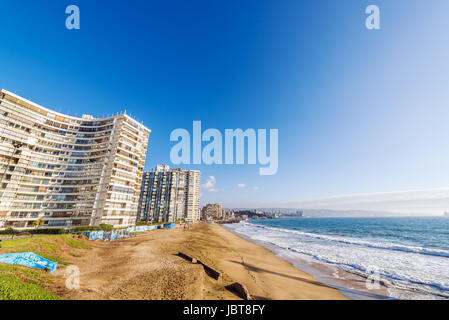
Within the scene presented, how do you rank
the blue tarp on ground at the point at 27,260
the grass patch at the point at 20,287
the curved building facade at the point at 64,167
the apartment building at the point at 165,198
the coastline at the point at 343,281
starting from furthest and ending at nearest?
the apartment building at the point at 165,198 < the curved building facade at the point at 64,167 < the coastline at the point at 343,281 < the blue tarp on ground at the point at 27,260 < the grass patch at the point at 20,287

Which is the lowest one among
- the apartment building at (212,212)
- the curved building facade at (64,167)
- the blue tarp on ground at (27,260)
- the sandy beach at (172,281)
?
the apartment building at (212,212)

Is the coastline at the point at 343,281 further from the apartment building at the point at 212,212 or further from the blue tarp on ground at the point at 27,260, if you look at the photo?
the apartment building at the point at 212,212

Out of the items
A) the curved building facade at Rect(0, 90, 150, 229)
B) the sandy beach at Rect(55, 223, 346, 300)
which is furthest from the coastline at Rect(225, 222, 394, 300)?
the curved building facade at Rect(0, 90, 150, 229)

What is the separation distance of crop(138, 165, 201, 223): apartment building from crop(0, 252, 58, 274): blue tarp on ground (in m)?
84.6

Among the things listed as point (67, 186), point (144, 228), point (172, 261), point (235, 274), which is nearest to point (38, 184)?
point (67, 186)

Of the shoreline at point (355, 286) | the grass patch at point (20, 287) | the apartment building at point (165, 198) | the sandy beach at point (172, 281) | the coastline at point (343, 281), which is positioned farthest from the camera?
the apartment building at point (165, 198)

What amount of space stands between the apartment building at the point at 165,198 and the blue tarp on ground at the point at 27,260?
84622 millimetres

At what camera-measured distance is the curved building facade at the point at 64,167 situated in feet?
122

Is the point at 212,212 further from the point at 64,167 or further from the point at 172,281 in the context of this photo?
the point at 172,281

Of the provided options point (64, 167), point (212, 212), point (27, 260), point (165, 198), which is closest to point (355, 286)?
point (27, 260)

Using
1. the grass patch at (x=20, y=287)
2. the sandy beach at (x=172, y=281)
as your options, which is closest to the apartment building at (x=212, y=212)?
the sandy beach at (x=172, y=281)

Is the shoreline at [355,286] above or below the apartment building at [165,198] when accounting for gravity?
below

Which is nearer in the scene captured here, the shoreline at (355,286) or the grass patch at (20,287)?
the grass patch at (20,287)

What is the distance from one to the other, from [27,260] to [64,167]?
145 feet
